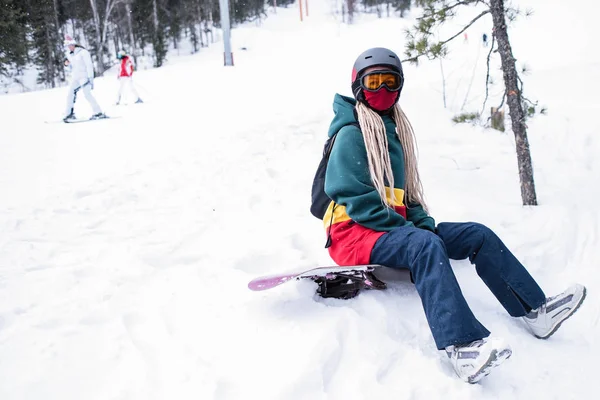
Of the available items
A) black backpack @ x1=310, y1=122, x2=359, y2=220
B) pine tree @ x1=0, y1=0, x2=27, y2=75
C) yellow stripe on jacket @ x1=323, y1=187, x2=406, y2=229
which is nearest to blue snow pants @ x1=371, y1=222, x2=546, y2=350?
yellow stripe on jacket @ x1=323, y1=187, x2=406, y2=229

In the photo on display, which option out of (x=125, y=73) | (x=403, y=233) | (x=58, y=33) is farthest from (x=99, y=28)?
(x=403, y=233)

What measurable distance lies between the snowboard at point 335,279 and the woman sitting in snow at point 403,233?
8 centimetres

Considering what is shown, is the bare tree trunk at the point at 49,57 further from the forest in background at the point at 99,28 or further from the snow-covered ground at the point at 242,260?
the snow-covered ground at the point at 242,260

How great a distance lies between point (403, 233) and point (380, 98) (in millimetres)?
897

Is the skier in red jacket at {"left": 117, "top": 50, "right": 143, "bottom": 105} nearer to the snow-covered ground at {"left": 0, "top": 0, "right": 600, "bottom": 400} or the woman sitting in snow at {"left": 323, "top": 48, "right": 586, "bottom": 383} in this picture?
the snow-covered ground at {"left": 0, "top": 0, "right": 600, "bottom": 400}

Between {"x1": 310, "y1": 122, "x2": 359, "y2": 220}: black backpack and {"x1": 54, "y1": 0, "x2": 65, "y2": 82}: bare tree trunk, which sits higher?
{"x1": 54, "y1": 0, "x2": 65, "y2": 82}: bare tree trunk

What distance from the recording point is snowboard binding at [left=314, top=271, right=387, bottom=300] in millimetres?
2580

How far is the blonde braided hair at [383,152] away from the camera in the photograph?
101 inches

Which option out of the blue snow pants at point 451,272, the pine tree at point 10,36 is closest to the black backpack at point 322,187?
the blue snow pants at point 451,272

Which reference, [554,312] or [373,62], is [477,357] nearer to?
[554,312]

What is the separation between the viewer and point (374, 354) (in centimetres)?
216

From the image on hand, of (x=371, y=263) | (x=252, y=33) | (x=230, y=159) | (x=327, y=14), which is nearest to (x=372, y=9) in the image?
(x=327, y=14)

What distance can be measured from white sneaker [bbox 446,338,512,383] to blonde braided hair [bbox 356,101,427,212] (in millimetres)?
879

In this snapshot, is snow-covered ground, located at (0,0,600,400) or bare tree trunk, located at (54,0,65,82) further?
bare tree trunk, located at (54,0,65,82)
